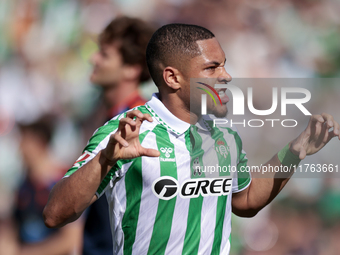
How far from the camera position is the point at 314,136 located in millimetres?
1816

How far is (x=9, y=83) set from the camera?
3.87 metres

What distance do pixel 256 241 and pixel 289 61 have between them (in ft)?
6.07

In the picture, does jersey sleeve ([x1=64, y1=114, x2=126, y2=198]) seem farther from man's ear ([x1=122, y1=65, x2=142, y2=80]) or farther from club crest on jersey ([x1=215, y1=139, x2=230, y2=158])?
man's ear ([x1=122, y1=65, x2=142, y2=80])

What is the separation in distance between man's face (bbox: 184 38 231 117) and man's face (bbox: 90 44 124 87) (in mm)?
1257

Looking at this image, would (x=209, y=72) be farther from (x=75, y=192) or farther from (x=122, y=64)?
(x=122, y=64)

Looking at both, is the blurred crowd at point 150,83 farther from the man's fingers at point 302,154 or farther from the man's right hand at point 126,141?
the man's right hand at point 126,141

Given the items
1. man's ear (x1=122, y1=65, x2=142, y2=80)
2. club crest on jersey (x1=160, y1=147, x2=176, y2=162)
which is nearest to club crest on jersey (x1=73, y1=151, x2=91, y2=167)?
club crest on jersey (x1=160, y1=147, x2=176, y2=162)

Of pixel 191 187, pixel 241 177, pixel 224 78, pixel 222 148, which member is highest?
pixel 224 78

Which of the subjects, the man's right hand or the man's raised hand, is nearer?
the man's right hand

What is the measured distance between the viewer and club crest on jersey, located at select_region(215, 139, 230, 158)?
1.96m

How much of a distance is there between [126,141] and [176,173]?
16.5 inches

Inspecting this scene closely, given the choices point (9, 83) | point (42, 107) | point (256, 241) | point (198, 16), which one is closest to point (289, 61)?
point (198, 16)

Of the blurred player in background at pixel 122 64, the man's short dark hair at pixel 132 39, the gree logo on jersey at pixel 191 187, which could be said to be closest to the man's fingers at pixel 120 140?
the gree logo on jersey at pixel 191 187
